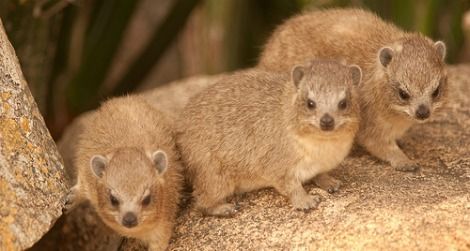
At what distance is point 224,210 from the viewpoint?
23.9 feet

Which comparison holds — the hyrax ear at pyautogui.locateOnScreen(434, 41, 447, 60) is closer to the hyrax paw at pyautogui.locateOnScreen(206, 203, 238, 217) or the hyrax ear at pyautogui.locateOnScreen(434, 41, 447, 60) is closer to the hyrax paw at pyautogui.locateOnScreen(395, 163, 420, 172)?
the hyrax paw at pyautogui.locateOnScreen(395, 163, 420, 172)

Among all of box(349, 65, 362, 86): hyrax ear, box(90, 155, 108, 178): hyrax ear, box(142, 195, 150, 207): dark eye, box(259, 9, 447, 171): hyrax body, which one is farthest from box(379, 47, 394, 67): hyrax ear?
box(90, 155, 108, 178): hyrax ear

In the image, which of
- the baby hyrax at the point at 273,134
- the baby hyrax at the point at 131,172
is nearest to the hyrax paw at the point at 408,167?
the baby hyrax at the point at 273,134

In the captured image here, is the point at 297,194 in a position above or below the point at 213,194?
above

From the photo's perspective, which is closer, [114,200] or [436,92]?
[114,200]

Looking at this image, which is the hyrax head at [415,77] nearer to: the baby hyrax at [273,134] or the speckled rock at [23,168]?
the baby hyrax at [273,134]

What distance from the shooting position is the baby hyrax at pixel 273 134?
708 cm

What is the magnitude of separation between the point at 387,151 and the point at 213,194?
1673 millimetres

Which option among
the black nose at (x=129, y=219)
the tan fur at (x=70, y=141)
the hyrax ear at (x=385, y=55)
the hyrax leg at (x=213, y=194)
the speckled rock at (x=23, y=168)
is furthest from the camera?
the tan fur at (x=70, y=141)

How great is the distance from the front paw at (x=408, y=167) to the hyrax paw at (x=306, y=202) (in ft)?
3.19

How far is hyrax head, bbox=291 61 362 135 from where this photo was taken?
7.00 metres

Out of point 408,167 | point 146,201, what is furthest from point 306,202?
point 146,201

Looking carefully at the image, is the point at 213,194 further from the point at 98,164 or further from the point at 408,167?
the point at 408,167

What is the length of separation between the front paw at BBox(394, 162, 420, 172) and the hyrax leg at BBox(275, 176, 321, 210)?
0.97 meters
